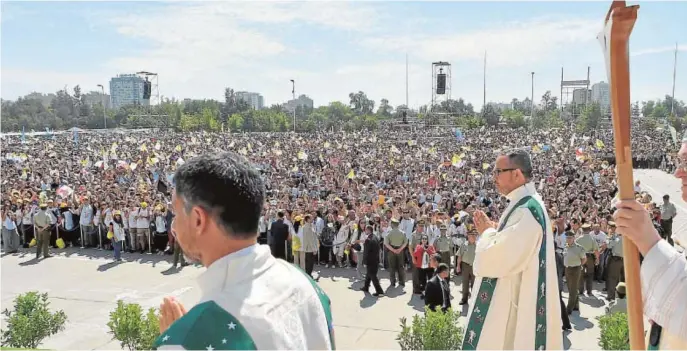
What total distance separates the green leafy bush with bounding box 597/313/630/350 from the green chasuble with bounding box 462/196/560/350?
2.29m

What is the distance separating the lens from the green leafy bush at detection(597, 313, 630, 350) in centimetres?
563

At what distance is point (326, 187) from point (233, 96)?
84.4m

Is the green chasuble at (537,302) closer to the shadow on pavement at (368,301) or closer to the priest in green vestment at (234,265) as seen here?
the priest in green vestment at (234,265)

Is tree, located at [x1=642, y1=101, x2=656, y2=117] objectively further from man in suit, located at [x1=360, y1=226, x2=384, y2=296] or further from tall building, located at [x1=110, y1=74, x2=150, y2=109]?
man in suit, located at [x1=360, y1=226, x2=384, y2=296]

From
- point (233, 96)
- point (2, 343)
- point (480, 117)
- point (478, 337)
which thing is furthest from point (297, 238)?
point (233, 96)

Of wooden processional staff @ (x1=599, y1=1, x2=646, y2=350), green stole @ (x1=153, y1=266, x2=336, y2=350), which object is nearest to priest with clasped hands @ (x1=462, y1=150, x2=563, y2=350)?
wooden processional staff @ (x1=599, y1=1, x2=646, y2=350)

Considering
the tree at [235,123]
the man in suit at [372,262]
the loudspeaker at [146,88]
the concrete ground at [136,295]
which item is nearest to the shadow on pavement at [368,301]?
the concrete ground at [136,295]

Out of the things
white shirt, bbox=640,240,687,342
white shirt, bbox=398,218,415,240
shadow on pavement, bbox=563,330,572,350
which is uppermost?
white shirt, bbox=640,240,687,342

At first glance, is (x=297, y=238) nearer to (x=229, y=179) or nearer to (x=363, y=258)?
(x=363, y=258)

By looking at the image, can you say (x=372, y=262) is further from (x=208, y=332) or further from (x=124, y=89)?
(x=124, y=89)

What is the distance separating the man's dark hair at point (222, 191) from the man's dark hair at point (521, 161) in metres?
2.68

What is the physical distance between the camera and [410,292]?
1066 centimetres

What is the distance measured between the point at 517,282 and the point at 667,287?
1804 millimetres

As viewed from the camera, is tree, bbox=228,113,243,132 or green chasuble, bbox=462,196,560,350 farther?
tree, bbox=228,113,243,132
